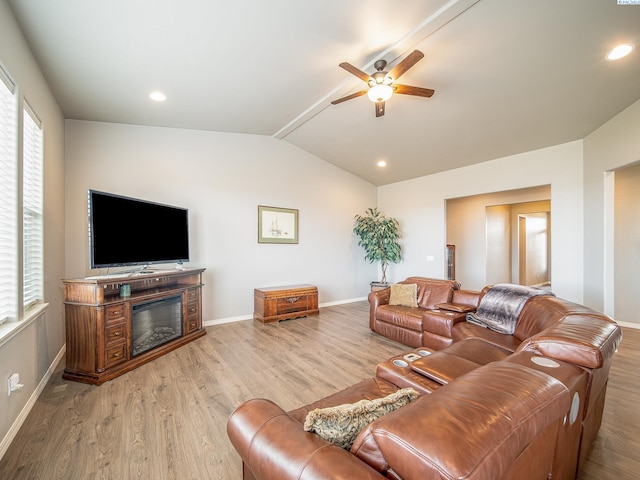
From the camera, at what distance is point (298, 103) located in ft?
12.5

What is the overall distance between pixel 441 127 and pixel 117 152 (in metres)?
4.68

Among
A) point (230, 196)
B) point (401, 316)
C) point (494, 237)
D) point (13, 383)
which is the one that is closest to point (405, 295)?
point (401, 316)

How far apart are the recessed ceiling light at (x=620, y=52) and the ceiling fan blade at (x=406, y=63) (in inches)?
75.5

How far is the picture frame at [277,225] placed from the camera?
5.05 m

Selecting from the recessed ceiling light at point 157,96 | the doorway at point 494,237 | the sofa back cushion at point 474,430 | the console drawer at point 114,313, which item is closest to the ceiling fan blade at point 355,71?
the recessed ceiling light at point 157,96

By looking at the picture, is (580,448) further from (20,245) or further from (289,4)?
(20,245)

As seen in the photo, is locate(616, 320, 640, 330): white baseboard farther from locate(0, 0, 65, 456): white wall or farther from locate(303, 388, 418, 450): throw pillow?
locate(0, 0, 65, 456): white wall

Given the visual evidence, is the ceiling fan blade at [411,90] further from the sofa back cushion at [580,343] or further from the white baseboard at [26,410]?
the white baseboard at [26,410]

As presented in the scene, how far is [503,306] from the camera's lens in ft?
9.37

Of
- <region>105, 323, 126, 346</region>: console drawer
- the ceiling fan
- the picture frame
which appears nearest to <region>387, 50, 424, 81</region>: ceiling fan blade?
the ceiling fan

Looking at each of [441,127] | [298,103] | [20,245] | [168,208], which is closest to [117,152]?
[168,208]

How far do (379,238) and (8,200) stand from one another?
217 inches

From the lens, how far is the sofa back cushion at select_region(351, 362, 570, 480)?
2.10ft

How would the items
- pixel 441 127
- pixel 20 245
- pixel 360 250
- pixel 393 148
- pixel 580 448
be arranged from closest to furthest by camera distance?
pixel 580 448 → pixel 20 245 → pixel 441 127 → pixel 393 148 → pixel 360 250
